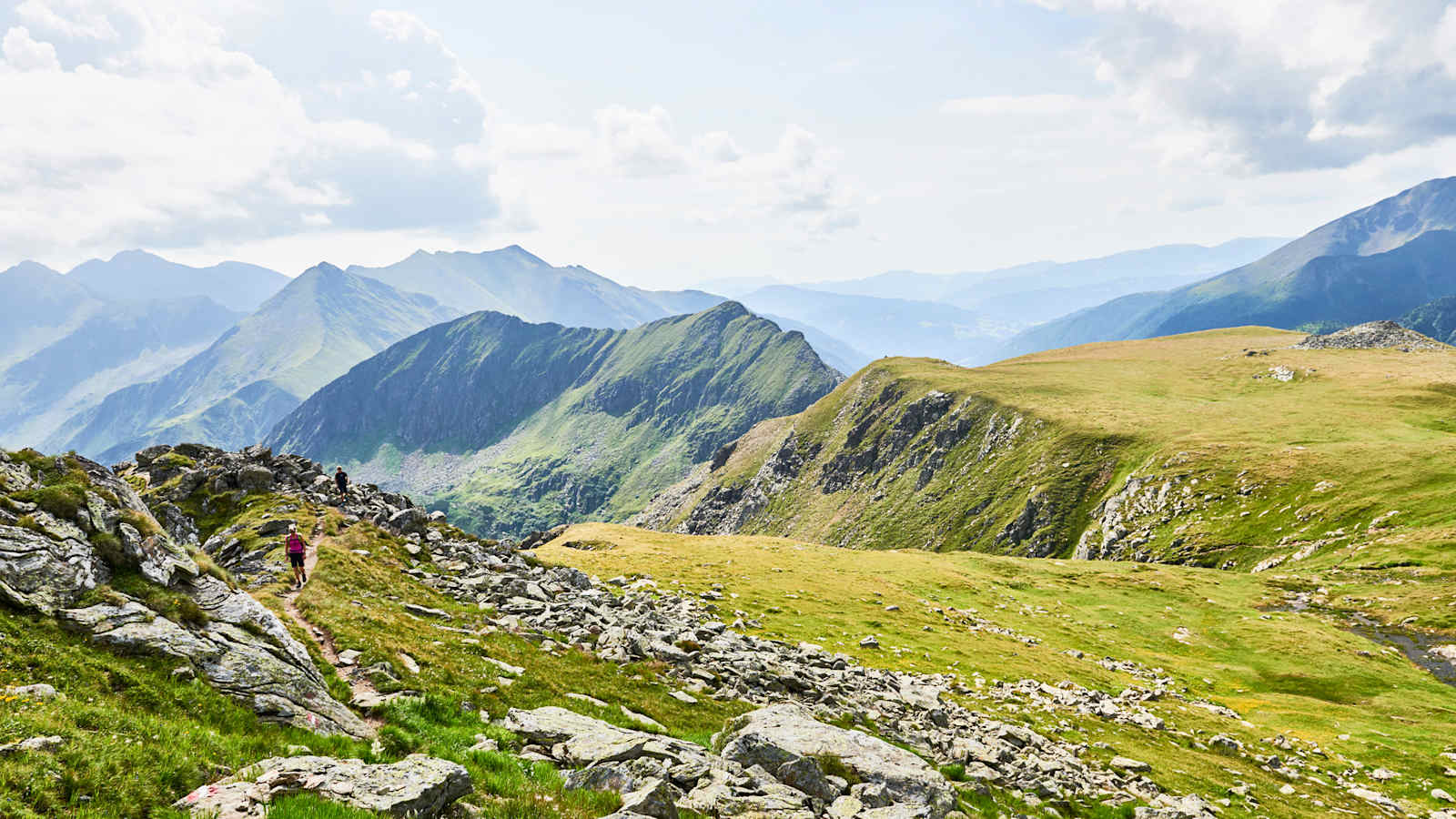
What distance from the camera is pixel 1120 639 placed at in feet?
200

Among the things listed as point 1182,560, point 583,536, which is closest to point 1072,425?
point 1182,560

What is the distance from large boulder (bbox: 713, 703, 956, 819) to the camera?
18.4 meters

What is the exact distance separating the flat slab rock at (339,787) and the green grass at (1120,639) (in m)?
30.9

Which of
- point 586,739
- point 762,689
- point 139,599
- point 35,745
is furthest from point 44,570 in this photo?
point 762,689

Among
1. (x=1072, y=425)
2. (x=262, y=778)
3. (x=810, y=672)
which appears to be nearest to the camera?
(x=262, y=778)

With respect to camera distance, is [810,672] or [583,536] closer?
[810,672]

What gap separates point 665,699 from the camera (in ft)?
85.0

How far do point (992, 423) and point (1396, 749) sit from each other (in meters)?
147

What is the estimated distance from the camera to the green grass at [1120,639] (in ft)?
117

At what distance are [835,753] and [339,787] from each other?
545 inches

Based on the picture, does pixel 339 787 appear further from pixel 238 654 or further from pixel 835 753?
pixel 835 753

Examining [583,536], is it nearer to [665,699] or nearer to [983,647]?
[983,647]

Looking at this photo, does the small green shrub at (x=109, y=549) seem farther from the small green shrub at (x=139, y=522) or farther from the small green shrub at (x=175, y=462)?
the small green shrub at (x=175, y=462)

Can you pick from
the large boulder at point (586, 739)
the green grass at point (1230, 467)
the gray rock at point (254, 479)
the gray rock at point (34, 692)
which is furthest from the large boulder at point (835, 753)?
the green grass at point (1230, 467)
